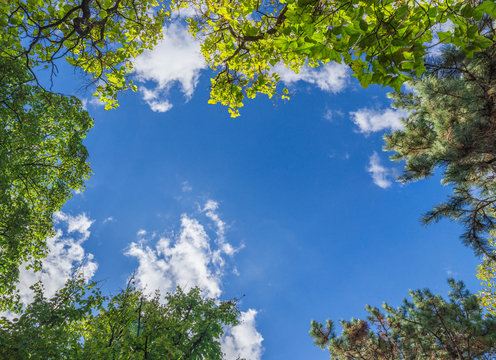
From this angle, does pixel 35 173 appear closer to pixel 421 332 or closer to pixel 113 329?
pixel 113 329

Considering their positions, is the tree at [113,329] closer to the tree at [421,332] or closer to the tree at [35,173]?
the tree at [35,173]

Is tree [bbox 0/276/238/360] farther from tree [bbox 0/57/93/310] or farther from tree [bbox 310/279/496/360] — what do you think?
tree [bbox 310/279/496/360]

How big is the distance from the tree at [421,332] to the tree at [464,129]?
479 centimetres

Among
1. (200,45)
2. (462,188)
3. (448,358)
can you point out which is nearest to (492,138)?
(462,188)

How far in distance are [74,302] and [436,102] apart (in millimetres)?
14584

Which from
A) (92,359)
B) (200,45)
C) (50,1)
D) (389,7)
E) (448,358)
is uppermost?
(200,45)

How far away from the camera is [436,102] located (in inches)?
239

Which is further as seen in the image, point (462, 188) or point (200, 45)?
point (462, 188)

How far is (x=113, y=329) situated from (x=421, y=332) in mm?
13833

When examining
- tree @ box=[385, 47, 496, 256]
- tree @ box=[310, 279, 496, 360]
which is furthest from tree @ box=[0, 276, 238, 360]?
tree @ box=[385, 47, 496, 256]

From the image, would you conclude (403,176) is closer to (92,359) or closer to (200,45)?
(200,45)

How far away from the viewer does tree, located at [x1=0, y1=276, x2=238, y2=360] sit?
609 cm

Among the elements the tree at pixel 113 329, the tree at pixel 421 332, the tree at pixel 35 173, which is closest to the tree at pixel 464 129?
the tree at pixel 421 332

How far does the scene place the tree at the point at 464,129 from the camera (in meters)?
5.20
